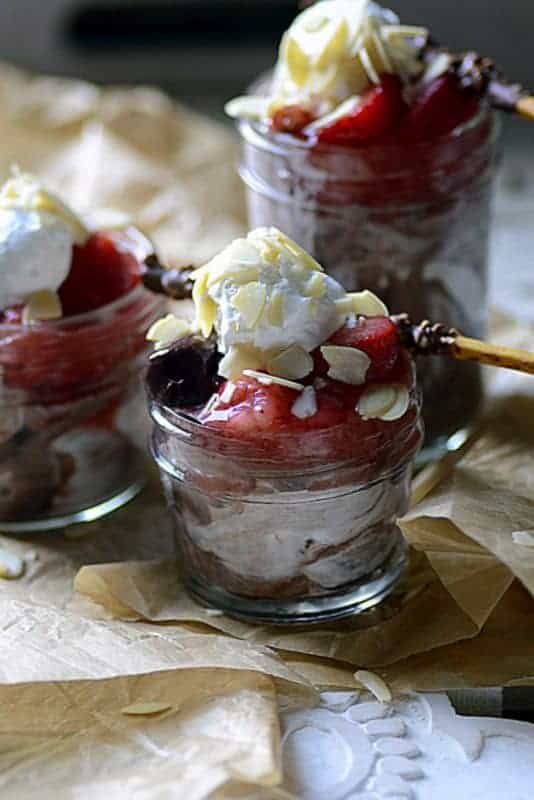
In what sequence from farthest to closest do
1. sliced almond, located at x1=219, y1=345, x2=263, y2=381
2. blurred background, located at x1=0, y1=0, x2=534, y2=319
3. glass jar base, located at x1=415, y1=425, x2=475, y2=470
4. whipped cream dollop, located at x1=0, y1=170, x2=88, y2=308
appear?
blurred background, located at x1=0, y1=0, x2=534, y2=319
glass jar base, located at x1=415, y1=425, x2=475, y2=470
whipped cream dollop, located at x1=0, y1=170, x2=88, y2=308
sliced almond, located at x1=219, y1=345, x2=263, y2=381

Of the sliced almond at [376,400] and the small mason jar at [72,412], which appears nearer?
the sliced almond at [376,400]

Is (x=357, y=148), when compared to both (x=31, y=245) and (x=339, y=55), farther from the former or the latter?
(x=31, y=245)

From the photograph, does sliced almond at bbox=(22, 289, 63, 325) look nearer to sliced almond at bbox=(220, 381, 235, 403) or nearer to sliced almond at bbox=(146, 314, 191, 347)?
sliced almond at bbox=(146, 314, 191, 347)

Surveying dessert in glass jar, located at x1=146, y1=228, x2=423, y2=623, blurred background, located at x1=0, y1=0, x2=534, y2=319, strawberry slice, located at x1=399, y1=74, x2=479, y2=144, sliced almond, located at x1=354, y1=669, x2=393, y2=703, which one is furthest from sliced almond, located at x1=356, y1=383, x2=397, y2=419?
blurred background, located at x1=0, y1=0, x2=534, y2=319

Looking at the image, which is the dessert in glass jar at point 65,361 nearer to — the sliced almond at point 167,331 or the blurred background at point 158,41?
the sliced almond at point 167,331

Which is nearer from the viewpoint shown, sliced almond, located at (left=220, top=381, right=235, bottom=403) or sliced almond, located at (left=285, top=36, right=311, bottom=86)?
sliced almond, located at (left=220, top=381, right=235, bottom=403)

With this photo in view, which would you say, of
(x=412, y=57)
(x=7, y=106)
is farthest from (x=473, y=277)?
(x=7, y=106)

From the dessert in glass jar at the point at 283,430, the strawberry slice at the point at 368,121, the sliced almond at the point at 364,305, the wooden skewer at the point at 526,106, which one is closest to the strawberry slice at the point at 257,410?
the dessert in glass jar at the point at 283,430
